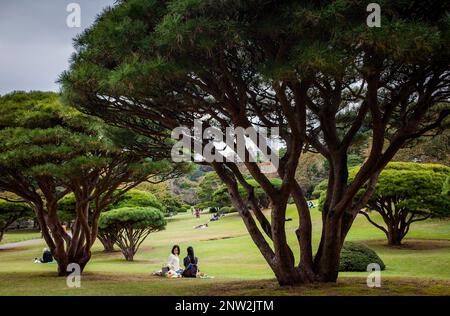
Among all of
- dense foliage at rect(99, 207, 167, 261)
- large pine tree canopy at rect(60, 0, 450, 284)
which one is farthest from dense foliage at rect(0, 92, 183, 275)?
dense foliage at rect(99, 207, 167, 261)

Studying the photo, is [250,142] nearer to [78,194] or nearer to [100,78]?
[100,78]

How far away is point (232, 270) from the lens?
17.2 meters

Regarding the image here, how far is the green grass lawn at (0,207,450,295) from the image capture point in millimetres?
8859

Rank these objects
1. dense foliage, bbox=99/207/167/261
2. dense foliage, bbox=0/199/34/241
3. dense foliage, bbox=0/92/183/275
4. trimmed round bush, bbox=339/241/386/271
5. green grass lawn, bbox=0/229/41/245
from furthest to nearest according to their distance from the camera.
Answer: green grass lawn, bbox=0/229/41/245
dense foliage, bbox=0/199/34/241
dense foliage, bbox=99/207/167/261
trimmed round bush, bbox=339/241/386/271
dense foliage, bbox=0/92/183/275

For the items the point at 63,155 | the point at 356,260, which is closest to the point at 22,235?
the point at 63,155

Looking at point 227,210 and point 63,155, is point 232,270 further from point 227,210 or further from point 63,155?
point 227,210

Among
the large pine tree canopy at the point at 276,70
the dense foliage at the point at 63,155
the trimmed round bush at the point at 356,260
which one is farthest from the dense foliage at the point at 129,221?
the large pine tree canopy at the point at 276,70

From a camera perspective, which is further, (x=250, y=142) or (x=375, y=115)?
(x=250, y=142)

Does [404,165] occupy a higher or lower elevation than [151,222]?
higher

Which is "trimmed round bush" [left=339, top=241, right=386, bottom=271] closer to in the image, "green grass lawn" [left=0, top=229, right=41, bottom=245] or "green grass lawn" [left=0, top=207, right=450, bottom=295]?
"green grass lawn" [left=0, top=207, right=450, bottom=295]

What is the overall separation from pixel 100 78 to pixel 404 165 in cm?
1842

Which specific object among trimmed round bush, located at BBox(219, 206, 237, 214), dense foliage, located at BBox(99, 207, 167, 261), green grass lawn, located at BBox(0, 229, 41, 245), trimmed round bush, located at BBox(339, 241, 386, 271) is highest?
dense foliage, located at BBox(99, 207, 167, 261)
